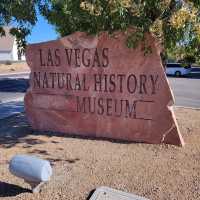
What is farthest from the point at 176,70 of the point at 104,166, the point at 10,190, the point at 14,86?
the point at 10,190

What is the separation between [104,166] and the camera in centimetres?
671

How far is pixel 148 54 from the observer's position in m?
7.76

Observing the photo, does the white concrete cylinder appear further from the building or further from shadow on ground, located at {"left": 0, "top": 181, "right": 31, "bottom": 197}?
the building

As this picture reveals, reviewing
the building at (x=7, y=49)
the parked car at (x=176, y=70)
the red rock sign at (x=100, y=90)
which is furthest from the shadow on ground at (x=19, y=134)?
the building at (x=7, y=49)

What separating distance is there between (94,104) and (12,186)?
3103 millimetres

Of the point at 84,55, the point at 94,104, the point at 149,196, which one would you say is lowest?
the point at 149,196

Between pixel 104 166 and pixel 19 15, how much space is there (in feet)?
11.4

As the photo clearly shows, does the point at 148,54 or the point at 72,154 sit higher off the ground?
the point at 148,54

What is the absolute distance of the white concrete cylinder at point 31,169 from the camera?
5.27m

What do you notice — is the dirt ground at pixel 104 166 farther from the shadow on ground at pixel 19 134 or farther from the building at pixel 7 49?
the building at pixel 7 49

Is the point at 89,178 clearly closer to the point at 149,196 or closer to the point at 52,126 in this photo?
the point at 149,196

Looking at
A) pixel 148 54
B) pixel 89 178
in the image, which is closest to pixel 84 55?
pixel 148 54

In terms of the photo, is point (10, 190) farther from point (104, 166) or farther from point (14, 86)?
point (14, 86)

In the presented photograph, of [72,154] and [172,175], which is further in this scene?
[72,154]
